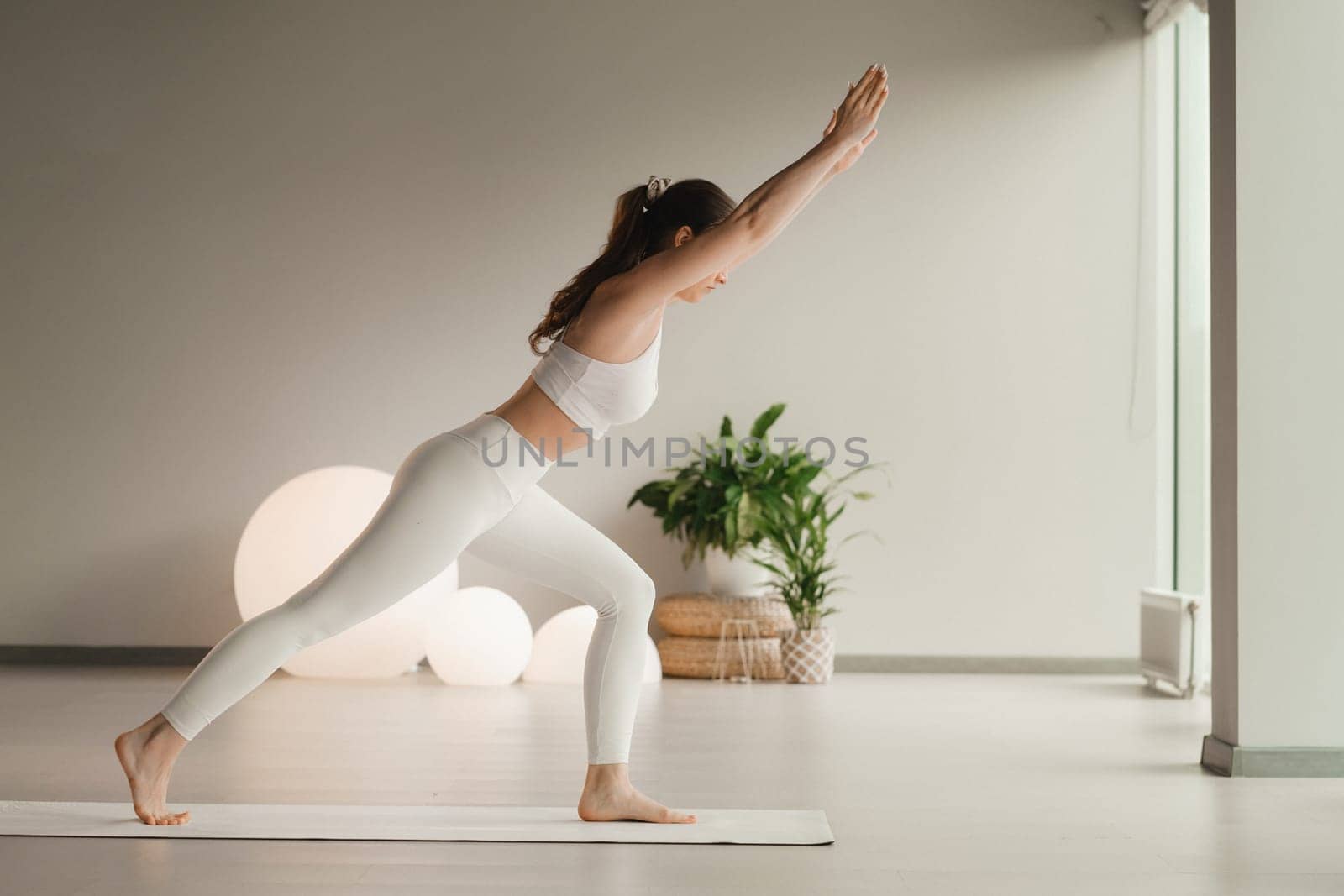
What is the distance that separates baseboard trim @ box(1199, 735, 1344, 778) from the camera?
3082 mm

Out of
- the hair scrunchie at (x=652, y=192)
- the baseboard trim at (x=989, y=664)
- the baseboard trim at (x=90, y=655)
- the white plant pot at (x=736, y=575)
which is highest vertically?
the hair scrunchie at (x=652, y=192)

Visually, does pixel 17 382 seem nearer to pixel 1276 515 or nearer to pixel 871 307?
pixel 871 307

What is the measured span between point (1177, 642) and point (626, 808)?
9.53 feet

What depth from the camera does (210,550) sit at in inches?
216

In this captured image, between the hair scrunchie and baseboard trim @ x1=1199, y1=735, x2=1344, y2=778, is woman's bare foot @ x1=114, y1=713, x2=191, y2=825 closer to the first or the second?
the hair scrunchie

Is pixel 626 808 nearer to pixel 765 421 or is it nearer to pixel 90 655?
pixel 765 421

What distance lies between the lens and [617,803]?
248 centimetres

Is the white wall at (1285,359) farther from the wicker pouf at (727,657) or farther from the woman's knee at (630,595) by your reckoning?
the wicker pouf at (727,657)

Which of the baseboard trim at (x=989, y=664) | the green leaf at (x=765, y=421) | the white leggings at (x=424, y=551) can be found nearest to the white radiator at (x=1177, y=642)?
the baseboard trim at (x=989, y=664)

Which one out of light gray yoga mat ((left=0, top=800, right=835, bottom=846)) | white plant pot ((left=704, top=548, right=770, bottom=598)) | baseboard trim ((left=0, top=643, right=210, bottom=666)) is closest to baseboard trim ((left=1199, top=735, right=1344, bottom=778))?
light gray yoga mat ((left=0, top=800, right=835, bottom=846))

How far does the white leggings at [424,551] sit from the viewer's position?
88.8 inches

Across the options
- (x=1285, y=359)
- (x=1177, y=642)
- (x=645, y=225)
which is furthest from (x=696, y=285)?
(x=1177, y=642)

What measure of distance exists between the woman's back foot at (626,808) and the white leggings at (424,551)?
36 centimetres

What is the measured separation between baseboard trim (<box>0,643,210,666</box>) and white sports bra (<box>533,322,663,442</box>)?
3.63 meters
